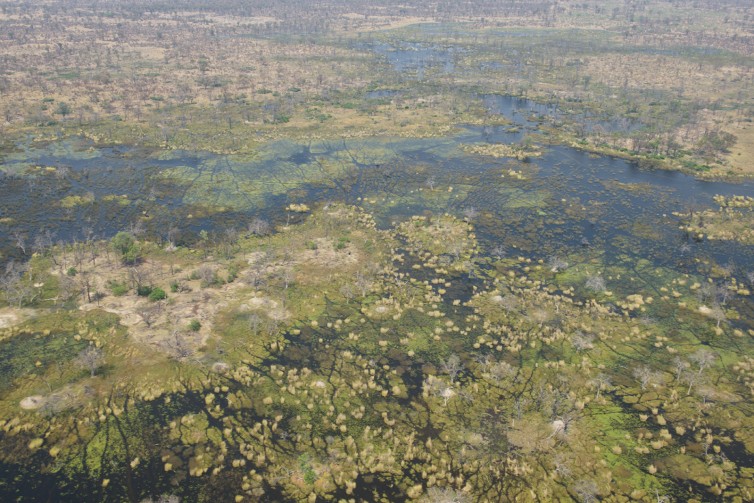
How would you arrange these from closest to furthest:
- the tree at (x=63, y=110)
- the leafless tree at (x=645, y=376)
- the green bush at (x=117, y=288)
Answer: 1. the leafless tree at (x=645, y=376)
2. the green bush at (x=117, y=288)
3. the tree at (x=63, y=110)

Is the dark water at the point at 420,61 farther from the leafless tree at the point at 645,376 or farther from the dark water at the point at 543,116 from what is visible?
the leafless tree at the point at 645,376

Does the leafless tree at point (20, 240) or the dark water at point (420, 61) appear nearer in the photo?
the leafless tree at point (20, 240)

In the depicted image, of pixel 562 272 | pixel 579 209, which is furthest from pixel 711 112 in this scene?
pixel 562 272

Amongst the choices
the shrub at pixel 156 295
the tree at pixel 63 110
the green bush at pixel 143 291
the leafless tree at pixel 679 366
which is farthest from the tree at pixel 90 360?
the tree at pixel 63 110

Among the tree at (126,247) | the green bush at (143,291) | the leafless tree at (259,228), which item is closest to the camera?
the green bush at (143,291)

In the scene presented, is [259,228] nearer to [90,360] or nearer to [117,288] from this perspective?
[117,288]

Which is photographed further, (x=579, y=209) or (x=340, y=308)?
(x=579, y=209)

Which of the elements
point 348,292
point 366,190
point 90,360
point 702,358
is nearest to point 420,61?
point 366,190

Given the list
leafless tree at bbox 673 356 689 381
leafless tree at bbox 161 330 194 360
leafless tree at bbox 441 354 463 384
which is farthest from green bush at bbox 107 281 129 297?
leafless tree at bbox 673 356 689 381

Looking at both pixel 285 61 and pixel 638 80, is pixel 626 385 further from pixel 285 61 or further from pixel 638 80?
pixel 285 61
